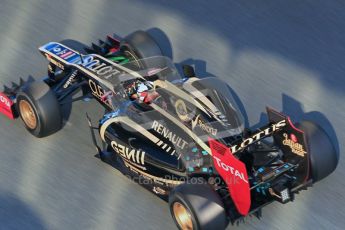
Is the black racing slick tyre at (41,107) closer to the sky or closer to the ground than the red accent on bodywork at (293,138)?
closer to the ground

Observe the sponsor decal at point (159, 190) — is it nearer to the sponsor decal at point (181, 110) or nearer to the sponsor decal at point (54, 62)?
the sponsor decal at point (181, 110)

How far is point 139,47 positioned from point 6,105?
1.81 metres

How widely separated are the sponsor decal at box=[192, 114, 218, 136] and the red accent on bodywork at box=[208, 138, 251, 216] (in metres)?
0.39

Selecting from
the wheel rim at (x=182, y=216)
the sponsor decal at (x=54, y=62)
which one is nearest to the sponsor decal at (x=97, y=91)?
the sponsor decal at (x=54, y=62)

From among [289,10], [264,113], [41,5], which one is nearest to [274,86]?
[264,113]

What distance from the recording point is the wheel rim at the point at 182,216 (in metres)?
7.23

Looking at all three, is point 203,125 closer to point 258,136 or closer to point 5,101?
point 258,136

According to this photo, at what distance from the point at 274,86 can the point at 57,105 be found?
9.67 feet

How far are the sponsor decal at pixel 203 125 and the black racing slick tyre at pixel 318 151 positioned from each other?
0.93 metres

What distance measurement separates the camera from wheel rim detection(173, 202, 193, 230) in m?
7.23

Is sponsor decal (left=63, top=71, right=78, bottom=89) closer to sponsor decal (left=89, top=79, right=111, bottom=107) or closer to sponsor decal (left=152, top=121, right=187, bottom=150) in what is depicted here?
sponsor decal (left=89, top=79, right=111, bottom=107)

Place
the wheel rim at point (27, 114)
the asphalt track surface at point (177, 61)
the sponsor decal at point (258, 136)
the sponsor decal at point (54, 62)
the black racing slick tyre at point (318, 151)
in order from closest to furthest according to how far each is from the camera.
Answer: the sponsor decal at point (258, 136) → the black racing slick tyre at point (318, 151) → the asphalt track surface at point (177, 61) → the wheel rim at point (27, 114) → the sponsor decal at point (54, 62)

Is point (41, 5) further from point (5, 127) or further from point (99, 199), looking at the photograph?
point (99, 199)

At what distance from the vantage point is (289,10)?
10.8m
